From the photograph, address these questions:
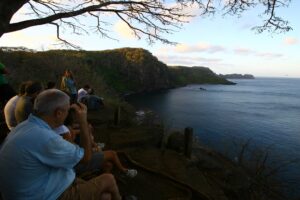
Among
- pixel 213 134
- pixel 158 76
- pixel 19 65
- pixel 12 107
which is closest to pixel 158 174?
pixel 12 107

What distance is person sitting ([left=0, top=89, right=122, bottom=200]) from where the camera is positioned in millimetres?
3225

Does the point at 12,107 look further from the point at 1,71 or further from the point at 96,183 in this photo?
the point at 1,71

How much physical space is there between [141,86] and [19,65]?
220 ft

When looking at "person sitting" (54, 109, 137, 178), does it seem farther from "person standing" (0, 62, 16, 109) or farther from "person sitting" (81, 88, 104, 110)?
"person sitting" (81, 88, 104, 110)

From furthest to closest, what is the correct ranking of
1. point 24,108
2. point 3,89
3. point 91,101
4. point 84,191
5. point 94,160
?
point 91,101 → point 3,89 → point 94,160 → point 24,108 → point 84,191

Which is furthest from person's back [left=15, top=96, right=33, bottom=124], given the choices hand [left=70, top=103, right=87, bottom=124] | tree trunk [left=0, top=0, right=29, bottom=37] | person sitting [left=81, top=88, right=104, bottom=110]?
person sitting [left=81, top=88, right=104, bottom=110]

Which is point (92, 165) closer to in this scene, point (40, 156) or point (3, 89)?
point (40, 156)

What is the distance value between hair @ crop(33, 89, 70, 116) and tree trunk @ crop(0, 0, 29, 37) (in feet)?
12.3

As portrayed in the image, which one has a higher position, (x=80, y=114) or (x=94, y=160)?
(x=80, y=114)

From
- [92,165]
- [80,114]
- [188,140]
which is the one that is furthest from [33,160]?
[188,140]

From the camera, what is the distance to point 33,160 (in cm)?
324

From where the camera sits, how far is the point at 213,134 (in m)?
34.4

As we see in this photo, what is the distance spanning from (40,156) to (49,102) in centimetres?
53

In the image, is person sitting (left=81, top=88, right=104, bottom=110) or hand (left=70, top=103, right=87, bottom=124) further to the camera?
person sitting (left=81, top=88, right=104, bottom=110)
